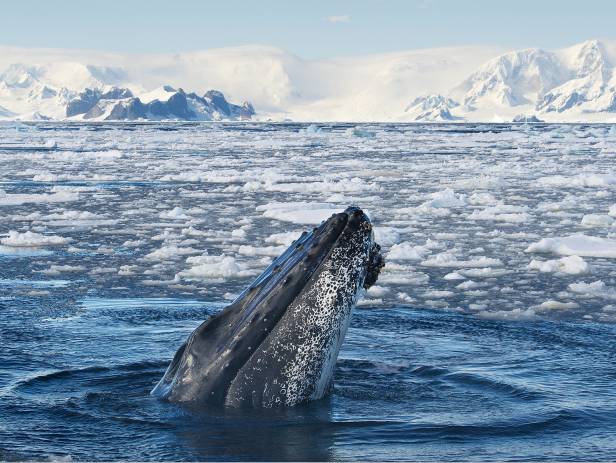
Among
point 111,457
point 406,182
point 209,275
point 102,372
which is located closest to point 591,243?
point 209,275

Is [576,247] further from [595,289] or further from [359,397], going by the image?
[359,397]

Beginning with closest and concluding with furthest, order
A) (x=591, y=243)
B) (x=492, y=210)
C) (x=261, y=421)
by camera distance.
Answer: (x=261, y=421) → (x=591, y=243) → (x=492, y=210)

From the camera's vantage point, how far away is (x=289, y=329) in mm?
5242

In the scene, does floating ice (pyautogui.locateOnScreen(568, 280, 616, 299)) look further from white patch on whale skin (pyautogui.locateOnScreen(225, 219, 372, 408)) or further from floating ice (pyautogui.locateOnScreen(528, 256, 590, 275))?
white patch on whale skin (pyautogui.locateOnScreen(225, 219, 372, 408))

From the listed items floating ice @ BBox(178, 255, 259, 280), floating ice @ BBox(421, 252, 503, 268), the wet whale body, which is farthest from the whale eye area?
floating ice @ BBox(421, 252, 503, 268)

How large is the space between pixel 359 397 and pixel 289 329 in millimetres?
1040

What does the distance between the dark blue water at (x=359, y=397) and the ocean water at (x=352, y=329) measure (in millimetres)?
19

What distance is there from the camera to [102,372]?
6.71 metres

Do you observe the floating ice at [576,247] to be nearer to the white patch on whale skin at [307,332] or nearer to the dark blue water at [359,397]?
the dark blue water at [359,397]

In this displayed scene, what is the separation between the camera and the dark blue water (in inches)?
197

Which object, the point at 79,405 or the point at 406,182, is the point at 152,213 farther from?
the point at 79,405

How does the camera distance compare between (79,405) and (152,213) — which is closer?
(79,405)

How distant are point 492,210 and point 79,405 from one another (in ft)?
42.5

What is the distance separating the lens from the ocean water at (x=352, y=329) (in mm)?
5152
